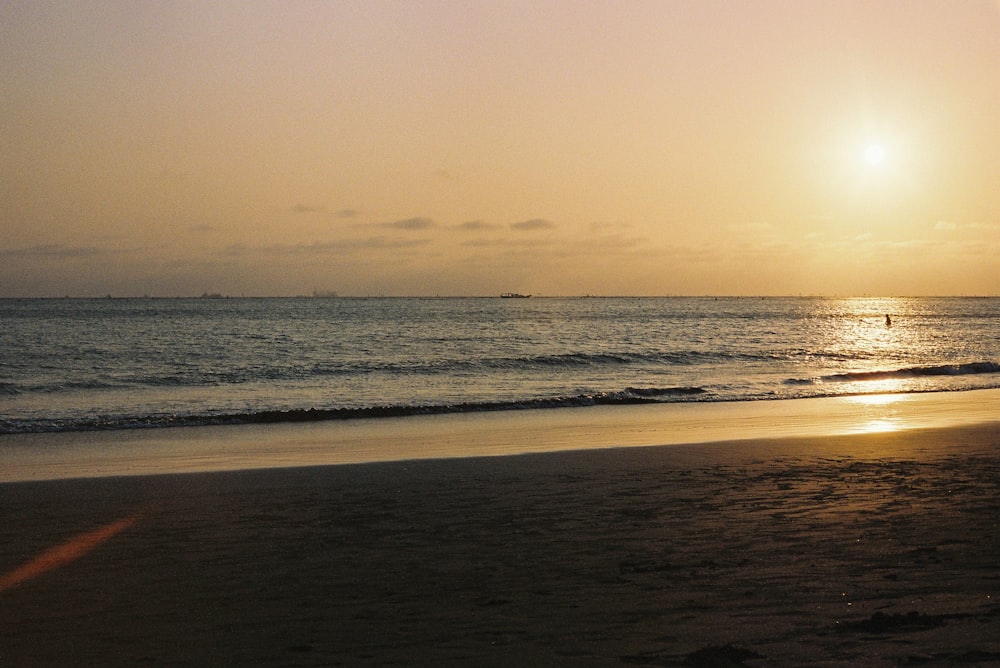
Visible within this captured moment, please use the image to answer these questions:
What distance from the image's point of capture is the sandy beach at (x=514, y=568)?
18.3ft

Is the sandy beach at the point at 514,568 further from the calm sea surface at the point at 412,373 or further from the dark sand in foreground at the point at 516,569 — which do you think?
the calm sea surface at the point at 412,373

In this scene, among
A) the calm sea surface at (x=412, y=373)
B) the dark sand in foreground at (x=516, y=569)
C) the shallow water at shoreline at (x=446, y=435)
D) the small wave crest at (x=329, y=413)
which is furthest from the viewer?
the calm sea surface at (x=412, y=373)

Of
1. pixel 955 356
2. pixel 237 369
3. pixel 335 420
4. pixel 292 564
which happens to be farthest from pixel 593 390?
pixel 955 356

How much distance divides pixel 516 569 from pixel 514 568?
4 centimetres

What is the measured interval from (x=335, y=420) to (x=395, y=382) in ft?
37.2

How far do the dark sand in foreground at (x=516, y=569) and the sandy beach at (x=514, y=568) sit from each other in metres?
0.02

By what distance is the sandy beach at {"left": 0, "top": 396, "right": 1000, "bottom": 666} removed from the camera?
219 inches

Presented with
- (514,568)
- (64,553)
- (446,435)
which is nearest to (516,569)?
(514,568)

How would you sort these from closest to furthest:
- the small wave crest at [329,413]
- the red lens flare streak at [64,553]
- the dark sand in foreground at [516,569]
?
the dark sand in foreground at [516,569], the red lens flare streak at [64,553], the small wave crest at [329,413]

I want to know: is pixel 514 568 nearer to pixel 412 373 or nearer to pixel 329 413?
pixel 329 413

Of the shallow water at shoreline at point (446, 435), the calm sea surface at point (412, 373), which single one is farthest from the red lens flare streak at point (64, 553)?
the calm sea surface at point (412, 373)

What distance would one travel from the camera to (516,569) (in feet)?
23.9

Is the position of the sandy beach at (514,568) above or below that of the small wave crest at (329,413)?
above

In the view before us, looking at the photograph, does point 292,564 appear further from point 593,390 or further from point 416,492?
point 593,390
